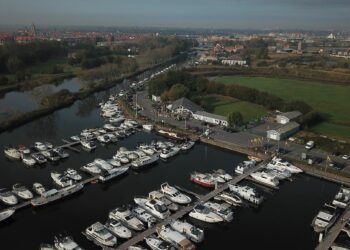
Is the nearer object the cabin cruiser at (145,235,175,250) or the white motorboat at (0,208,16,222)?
the cabin cruiser at (145,235,175,250)

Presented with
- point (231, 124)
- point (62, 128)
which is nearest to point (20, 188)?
point (62, 128)

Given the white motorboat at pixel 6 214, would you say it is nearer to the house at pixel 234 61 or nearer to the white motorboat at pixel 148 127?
the white motorboat at pixel 148 127

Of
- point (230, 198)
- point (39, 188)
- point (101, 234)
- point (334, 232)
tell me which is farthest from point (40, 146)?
point (334, 232)

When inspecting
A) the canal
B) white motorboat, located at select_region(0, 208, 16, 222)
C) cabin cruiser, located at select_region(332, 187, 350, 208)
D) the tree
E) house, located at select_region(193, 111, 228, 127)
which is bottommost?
the canal

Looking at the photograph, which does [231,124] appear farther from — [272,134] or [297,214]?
[297,214]

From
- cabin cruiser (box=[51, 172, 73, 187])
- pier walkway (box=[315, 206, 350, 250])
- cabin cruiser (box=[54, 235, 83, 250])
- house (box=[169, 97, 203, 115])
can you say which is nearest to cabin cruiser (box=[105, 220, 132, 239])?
cabin cruiser (box=[54, 235, 83, 250])

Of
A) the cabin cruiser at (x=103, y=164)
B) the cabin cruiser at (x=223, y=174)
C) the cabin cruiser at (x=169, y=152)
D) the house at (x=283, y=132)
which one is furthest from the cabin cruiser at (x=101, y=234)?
the house at (x=283, y=132)

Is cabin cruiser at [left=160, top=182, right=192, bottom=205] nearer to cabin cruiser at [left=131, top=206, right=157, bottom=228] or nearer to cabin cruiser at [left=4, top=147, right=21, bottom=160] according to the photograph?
cabin cruiser at [left=131, top=206, right=157, bottom=228]
